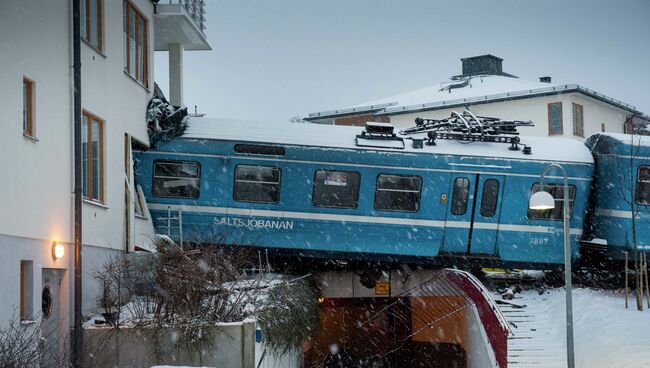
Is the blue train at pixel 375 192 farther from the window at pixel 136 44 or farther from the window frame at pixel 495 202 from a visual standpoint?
the window at pixel 136 44

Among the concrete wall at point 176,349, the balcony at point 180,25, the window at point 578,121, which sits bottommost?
the concrete wall at point 176,349

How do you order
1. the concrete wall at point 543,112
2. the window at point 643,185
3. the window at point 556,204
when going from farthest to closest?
the concrete wall at point 543,112
the window at point 643,185
the window at point 556,204

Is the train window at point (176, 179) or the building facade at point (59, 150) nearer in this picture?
the building facade at point (59, 150)

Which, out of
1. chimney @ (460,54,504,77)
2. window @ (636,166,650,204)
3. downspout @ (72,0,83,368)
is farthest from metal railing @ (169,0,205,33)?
chimney @ (460,54,504,77)

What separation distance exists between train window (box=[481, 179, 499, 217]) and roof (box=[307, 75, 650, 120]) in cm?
1845

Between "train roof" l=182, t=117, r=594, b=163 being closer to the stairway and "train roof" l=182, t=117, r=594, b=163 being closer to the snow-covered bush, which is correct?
the snow-covered bush

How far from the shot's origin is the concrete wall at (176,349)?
15125 mm

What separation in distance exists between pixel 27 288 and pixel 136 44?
7890 mm

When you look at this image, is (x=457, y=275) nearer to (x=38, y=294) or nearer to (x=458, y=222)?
(x=458, y=222)

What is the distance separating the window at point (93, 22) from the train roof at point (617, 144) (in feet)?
41.3

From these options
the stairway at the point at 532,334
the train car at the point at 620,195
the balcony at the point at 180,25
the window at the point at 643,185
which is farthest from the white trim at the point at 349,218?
the balcony at the point at 180,25

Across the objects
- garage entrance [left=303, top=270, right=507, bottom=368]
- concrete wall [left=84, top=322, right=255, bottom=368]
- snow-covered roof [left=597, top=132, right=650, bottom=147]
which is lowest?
garage entrance [left=303, top=270, right=507, bottom=368]

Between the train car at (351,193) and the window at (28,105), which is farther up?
the window at (28,105)

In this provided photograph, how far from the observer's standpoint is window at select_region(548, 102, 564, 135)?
39.9 metres
